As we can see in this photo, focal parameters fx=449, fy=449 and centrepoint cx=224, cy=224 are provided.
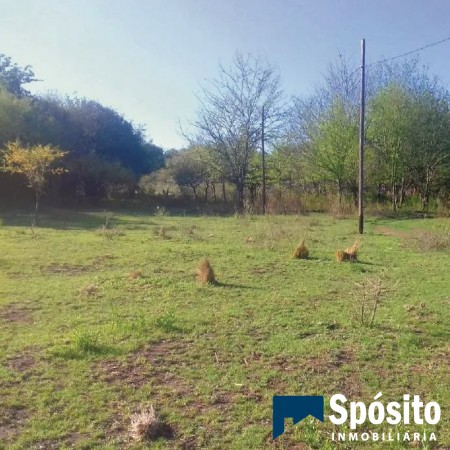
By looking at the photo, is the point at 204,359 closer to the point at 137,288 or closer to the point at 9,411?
the point at 9,411

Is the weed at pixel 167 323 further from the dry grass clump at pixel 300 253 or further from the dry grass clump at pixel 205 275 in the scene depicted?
the dry grass clump at pixel 300 253

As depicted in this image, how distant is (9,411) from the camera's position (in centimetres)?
336

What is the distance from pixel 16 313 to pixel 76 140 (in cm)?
2510

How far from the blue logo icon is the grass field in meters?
0.07

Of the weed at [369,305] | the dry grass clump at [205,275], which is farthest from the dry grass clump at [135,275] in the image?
the weed at [369,305]

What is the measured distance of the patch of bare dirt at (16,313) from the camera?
5.67 metres

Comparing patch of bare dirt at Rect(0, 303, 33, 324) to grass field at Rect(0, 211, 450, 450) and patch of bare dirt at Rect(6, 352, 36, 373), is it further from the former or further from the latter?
patch of bare dirt at Rect(6, 352, 36, 373)

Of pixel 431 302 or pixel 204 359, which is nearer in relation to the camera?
pixel 204 359

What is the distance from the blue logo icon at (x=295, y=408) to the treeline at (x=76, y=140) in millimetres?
24054

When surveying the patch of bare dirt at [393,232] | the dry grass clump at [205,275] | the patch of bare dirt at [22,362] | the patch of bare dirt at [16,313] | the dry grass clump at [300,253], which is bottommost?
the patch of bare dirt at [22,362]

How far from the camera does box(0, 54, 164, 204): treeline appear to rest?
81.6 feet

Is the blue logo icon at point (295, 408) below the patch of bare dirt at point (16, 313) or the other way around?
below

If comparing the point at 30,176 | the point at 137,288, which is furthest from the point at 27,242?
the point at 137,288

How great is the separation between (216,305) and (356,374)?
8.66ft
